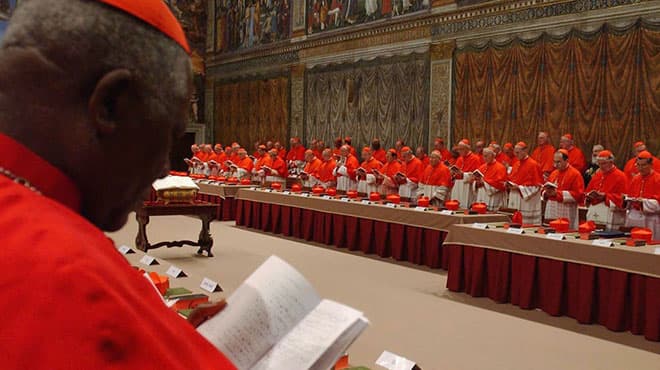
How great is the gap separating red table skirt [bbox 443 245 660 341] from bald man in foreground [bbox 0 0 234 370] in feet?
19.3

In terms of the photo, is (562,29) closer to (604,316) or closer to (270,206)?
(270,206)

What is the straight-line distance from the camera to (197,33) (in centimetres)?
2542

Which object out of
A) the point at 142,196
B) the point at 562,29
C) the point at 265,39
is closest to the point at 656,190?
the point at 562,29

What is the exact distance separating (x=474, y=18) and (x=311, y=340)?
13.6 m

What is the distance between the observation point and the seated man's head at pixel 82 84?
73 centimetres

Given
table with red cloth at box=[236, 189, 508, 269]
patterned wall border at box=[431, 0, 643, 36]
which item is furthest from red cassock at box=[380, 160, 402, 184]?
patterned wall border at box=[431, 0, 643, 36]

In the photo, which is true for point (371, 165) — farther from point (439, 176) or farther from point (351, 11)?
point (351, 11)

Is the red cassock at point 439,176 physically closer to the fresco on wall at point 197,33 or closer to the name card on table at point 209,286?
the name card on table at point 209,286

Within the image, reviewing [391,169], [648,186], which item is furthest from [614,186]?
[391,169]

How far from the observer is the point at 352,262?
9.47 metres

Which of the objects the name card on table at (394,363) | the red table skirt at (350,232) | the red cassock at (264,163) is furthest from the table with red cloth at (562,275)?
the red cassock at (264,163)

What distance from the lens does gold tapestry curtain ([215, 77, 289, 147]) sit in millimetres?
20531

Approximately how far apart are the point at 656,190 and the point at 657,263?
111 inches

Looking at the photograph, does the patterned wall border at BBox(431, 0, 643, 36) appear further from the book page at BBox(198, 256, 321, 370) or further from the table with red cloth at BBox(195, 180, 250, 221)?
the book page at BBox(198, 256, 321, 370)
